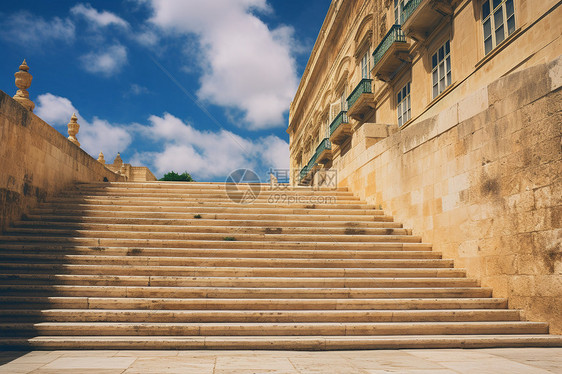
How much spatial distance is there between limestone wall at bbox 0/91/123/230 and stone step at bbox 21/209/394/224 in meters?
0.57

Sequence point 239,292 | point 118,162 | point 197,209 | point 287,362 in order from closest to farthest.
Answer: point 287,362 → point 239,292 → point 197,209 → point 118,162

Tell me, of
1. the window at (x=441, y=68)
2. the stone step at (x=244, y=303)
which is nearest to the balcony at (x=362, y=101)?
the window at (x=441, y=68)

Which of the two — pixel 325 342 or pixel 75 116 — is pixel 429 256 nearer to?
pixel 325 342

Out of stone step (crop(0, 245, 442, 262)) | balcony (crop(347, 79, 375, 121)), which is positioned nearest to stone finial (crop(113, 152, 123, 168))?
balcony (crop(347, 79, 375, 121))

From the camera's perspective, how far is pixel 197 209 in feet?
32.9

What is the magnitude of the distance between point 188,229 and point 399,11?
43.5 ft

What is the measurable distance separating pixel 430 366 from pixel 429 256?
162 inches

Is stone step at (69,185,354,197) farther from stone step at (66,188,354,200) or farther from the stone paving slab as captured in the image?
the stone paving slab

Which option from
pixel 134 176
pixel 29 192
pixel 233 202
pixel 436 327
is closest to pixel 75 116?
pixel 29 192

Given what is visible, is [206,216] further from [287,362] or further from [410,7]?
[410,7]

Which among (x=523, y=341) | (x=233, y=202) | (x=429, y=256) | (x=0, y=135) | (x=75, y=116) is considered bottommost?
(x=523, y=341)

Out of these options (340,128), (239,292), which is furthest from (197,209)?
(340,128)

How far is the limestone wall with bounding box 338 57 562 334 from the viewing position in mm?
5660

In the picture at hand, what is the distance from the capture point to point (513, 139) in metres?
6.38
